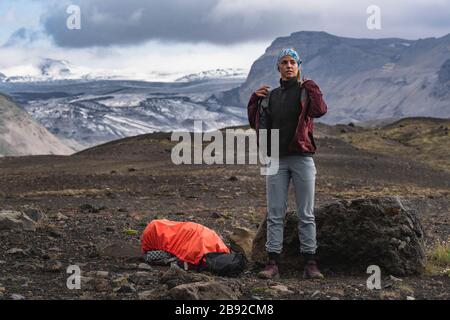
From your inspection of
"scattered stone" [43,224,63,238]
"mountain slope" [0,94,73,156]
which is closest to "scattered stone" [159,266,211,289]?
"scattered stone" [43,224,63,238]

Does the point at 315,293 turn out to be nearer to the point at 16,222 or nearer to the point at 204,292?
the point at 204,292

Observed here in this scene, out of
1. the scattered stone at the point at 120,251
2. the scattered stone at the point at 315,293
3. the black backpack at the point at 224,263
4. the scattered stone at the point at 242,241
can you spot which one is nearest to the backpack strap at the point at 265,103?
the black backpack at the point at 224,263

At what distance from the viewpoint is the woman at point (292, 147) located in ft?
24.4

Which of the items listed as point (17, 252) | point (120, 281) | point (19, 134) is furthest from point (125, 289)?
point (19, 134)

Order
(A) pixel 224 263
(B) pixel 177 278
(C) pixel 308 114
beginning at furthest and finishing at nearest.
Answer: (A) pixel 224 263
(C) pixel 308 114
(B) pixel 177 278

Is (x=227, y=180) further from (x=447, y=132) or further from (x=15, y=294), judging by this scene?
(x=447, y=132)

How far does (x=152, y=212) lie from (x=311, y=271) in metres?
8.39

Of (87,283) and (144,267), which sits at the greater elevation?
(87,283)

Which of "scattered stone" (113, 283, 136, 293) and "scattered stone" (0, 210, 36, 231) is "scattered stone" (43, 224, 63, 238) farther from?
"scattered stone" (113, 283, 136, 293)

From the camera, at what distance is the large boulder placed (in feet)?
26.6

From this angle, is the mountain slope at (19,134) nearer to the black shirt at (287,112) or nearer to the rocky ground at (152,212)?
the rocky ground at (152,212)

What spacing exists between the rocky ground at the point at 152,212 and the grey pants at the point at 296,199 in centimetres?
45

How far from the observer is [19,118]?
146 m

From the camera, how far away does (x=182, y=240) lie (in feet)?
27.8
